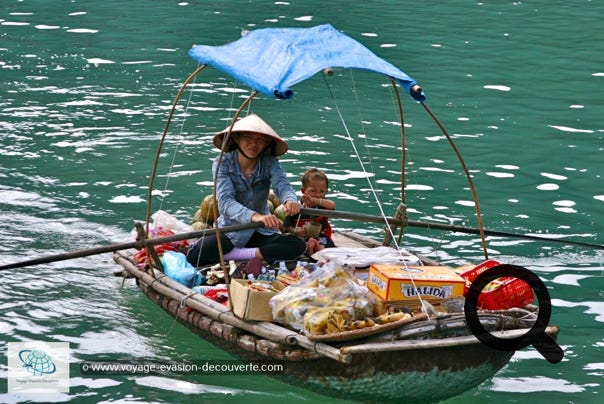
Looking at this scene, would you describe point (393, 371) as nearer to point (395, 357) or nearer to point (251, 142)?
point (395, 357)

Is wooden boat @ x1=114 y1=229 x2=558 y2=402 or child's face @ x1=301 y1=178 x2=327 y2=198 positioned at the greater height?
child's face @ x1=301 y1=178 x2=327 y2=198

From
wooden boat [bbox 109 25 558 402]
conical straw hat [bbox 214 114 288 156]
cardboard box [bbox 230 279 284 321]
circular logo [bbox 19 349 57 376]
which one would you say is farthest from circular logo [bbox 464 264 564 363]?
circular logo [bbox 19 349 57 376]

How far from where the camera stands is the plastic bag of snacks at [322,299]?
5.88 m

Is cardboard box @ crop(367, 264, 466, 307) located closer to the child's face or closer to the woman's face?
the woman's face

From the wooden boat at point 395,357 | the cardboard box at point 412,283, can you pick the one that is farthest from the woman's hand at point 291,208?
the wooden boat at point 395,357

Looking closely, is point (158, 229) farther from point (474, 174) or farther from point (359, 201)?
point (474, 174)

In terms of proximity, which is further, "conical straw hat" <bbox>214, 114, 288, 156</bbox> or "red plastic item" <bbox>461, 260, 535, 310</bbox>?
"conical straw hat" <bbox>214, 114, 288, 156</bbox>

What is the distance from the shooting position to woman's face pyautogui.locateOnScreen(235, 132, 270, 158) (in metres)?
7.35

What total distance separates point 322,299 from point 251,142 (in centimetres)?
174

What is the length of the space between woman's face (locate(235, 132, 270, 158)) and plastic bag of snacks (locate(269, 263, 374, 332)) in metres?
1.49

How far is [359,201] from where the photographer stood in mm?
10133

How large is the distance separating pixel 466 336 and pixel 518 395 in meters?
0.94

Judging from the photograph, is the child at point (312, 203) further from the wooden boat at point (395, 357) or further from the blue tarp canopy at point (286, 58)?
the wooden boat at point (395, 357)

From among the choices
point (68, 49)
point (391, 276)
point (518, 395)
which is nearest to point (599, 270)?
point (518, 395)
